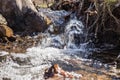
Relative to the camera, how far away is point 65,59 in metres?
7.57

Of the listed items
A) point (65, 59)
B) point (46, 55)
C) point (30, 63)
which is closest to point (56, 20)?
point (46, 55)

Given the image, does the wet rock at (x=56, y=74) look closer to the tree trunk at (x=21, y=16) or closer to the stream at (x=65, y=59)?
the stream at (x=65, y=59)

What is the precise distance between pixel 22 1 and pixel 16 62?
3397mm

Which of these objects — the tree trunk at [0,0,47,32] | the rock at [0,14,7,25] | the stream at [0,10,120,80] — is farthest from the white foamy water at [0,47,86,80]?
the rock at [0,14,7,25]

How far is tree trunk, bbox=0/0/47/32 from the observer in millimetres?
9797

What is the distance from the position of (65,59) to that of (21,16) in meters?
2.97

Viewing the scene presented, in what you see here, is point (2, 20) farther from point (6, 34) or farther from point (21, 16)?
point (6, 34)

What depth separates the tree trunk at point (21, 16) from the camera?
9.80 m

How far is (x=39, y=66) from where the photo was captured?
6.95 metres

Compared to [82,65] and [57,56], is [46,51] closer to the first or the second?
[57,56]

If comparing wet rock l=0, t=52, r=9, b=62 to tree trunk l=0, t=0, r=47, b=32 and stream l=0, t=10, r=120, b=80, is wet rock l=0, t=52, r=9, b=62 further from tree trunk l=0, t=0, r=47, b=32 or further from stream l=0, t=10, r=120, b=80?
tree trunk l=0, t=0, r=47, b=32

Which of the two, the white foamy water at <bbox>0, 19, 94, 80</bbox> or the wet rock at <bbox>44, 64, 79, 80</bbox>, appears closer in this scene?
the wet rock at <bbox>44, 64, 79, 80</bbox>

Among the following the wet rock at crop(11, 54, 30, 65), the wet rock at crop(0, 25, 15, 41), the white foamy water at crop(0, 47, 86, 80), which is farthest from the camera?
the wet rock at crop(0, 25, 15, 41)

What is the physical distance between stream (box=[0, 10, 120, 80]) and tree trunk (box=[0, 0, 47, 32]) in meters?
0.41
